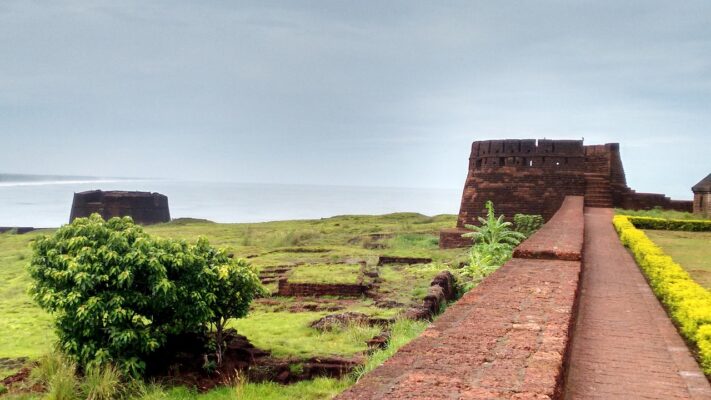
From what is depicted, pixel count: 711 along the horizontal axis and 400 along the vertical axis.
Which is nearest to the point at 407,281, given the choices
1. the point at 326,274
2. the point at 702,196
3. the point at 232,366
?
the point at 326,274

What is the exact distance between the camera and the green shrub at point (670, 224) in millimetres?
Answer: 14211

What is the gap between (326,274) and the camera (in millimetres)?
11656

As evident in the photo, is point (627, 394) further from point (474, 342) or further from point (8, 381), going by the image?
point (8, 381)

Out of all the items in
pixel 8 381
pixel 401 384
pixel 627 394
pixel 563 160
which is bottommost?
pixel 8 381

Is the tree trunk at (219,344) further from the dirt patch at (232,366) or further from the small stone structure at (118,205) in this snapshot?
the small stone structure at (118,205)

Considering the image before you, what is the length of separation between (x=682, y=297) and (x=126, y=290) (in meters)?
5.77

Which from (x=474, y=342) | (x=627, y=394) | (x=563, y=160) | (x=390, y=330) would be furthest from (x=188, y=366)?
(x=563, y=160)

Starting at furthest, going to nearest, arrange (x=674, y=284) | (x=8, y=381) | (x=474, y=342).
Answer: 1. (x=8, y=381)
2. (x=674, y=284)
3. (x=474, y=342)

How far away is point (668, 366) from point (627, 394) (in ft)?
2.44

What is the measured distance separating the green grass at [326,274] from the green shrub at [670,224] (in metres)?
7.11

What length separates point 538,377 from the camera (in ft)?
8.86

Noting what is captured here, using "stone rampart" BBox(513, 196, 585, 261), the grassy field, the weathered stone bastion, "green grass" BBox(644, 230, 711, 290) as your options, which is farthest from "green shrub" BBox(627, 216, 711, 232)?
the grassy field

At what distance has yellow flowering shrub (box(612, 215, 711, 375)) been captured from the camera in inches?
151

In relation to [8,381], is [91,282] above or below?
above
